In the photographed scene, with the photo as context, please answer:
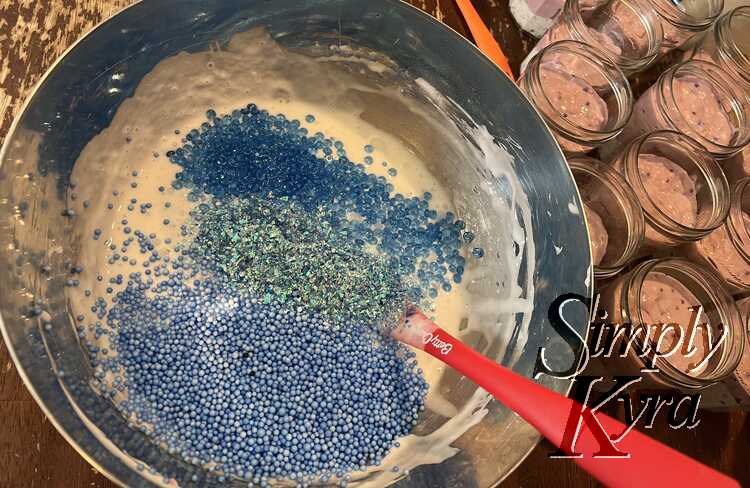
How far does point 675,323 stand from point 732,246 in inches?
8.2

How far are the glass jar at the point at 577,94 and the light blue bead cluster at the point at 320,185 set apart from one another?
0.81 feet

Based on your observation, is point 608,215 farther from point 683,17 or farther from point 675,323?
point 683,17

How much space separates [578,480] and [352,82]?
80 cm

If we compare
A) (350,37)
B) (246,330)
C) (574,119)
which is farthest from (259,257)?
(574,119)

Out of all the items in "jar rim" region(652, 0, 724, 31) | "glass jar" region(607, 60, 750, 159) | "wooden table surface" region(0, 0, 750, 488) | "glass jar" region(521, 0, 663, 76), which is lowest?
"wooden table surface" region(0, 0, 750, 488)

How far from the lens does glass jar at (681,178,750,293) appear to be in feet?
3.27

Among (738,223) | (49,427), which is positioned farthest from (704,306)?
(49,427)

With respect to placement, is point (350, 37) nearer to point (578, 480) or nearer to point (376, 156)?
point (376, 156)

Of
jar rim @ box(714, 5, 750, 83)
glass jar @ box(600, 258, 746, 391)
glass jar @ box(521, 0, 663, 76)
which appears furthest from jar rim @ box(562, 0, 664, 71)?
glass jar @ box(600, 258, 746, 391)

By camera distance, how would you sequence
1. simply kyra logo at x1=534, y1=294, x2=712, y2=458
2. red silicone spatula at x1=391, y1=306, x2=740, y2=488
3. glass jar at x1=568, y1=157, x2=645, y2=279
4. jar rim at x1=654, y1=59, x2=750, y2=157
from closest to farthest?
red silicone spatula at x1=391, y1=306, x2=740, y2=488
simply kyra logo at x1=534, y1=294, x2=712, y2=458
glass jar at x1=568, y1=157, x2=645, y2=279
jar rim at x1=654, y1=59, x2=750, y2=157

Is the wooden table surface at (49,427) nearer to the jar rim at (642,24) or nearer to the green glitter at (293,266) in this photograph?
the green glitter at (293,266)

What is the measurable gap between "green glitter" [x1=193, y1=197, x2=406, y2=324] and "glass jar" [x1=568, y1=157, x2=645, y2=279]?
351mm

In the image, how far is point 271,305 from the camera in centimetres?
93

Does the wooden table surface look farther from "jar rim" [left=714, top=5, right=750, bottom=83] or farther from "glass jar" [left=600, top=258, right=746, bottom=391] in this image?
"jar rim" [left=714, top=5, right=750, bottom=83]
